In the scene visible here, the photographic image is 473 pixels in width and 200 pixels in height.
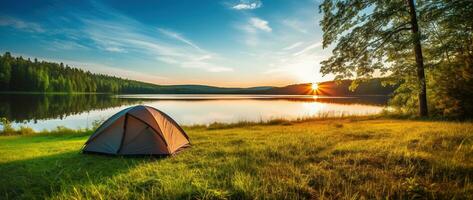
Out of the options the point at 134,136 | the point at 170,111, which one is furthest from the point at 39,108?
the point at 134,136

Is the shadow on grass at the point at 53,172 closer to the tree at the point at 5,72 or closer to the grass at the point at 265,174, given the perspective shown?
the grass at the point at 265,174

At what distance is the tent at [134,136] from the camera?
828 centimetres

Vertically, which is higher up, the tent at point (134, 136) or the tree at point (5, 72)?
the tree at point (5, 72)

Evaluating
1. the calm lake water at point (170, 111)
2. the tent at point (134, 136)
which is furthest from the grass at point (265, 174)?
the calm lake water at point (170, 111)

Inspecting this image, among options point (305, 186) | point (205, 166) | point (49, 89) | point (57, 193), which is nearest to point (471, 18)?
point (305, 186)

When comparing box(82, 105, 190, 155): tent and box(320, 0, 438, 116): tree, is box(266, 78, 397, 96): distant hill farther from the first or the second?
box(82, 105, 190, 155): tent

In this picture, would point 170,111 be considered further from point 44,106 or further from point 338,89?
point 338,89

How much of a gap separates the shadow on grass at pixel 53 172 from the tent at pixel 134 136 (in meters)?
0.39

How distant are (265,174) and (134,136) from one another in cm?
520

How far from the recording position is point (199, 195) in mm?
4391

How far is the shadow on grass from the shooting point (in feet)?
17.4

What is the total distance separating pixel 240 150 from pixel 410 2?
14.8m

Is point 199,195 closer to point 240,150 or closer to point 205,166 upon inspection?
point 205,166

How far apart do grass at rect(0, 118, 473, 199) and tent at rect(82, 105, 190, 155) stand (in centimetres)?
42
